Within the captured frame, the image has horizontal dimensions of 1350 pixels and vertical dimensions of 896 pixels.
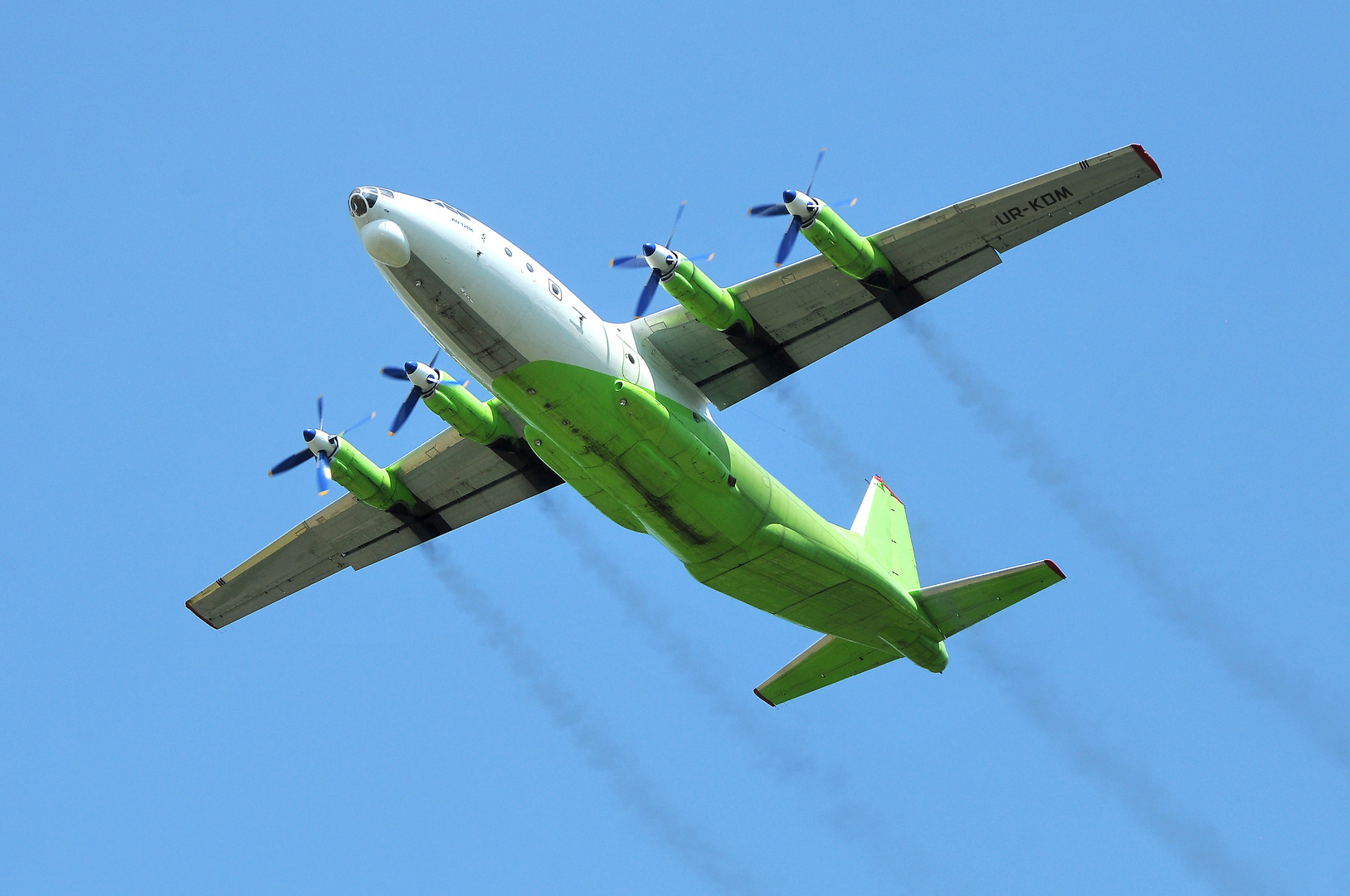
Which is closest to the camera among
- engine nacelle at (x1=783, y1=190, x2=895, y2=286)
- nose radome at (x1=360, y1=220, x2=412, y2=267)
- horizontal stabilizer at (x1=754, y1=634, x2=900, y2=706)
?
nose radome at (x1=360, y1=220, x2=412, y2=267)

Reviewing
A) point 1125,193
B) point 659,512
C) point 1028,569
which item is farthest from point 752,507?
point 1125,193

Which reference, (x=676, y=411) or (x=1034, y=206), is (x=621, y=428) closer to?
(x=676, y=411)

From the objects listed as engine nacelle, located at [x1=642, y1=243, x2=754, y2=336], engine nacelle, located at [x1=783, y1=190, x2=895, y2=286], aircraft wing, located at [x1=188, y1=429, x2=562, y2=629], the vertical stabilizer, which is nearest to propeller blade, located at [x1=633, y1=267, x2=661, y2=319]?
engine nacelle, located at [x1=642, y1=243, x2=754, y2=336]

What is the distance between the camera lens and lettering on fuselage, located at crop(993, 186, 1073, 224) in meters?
25.1

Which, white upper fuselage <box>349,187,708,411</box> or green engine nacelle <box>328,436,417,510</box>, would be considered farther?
green engine nacelle <box>328,436,417,510</box>

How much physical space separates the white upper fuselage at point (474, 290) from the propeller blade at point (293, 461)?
555 cm

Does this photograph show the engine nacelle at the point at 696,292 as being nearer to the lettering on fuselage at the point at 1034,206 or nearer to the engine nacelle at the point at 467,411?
the engine nacelle at the point at 467,411

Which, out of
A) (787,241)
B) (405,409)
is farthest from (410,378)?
(787,241)

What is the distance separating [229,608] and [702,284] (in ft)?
44.8

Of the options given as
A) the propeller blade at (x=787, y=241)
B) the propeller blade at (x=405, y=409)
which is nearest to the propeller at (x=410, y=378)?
the propeller blade at (x=405, y=409)

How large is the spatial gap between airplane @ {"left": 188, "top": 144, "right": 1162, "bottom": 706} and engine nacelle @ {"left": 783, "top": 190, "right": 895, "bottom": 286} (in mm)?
32

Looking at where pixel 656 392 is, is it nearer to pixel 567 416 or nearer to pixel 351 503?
pixel 567 416

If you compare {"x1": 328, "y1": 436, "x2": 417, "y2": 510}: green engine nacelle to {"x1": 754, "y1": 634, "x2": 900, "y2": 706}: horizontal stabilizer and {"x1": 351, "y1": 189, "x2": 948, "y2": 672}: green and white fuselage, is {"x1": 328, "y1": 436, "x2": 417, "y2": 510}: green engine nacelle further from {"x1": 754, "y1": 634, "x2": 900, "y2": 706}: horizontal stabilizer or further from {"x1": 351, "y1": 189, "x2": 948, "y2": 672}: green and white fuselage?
{"x1": 754, "y1": 634, "x2": 900, "y2": 706}: horizontal stabilizer

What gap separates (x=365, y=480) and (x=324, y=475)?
1.31 m
